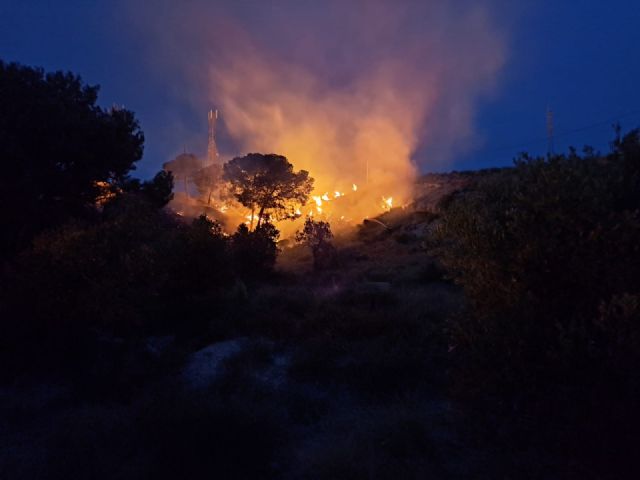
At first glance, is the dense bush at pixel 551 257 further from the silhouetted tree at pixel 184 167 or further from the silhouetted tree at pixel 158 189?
the silhouetted tree at pixel 184 167

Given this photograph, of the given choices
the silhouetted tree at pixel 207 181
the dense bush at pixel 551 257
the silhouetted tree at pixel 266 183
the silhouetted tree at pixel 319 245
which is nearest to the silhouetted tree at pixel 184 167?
the silhouetted tree at pixel 207 181

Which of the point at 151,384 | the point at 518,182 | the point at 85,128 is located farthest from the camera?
the point at 85,128

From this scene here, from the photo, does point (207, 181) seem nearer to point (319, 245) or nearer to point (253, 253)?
point (319, 245)

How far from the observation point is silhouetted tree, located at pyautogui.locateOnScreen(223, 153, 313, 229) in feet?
130

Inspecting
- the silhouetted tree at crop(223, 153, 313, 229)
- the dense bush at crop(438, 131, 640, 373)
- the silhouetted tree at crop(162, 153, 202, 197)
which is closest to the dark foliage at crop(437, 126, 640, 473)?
the dense bush at crop(438, 131, 640, 373)

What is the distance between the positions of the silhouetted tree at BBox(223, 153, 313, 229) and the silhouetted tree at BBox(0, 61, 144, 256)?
25.0 metres

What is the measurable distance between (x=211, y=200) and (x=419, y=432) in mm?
52519

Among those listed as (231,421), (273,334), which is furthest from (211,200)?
(231,421)

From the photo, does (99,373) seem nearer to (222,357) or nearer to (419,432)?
(222,357)

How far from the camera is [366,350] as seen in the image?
992 cm

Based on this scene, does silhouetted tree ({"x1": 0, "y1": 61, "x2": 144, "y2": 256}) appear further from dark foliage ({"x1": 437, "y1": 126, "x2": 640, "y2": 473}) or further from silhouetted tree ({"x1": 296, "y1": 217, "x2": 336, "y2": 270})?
silhouetted tree ({"x1": 296, "y1": 217, "x2": 336, "y2": 270})

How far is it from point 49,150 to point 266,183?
27226mm

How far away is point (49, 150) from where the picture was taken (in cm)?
1247

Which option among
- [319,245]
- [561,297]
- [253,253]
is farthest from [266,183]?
[561,297]
